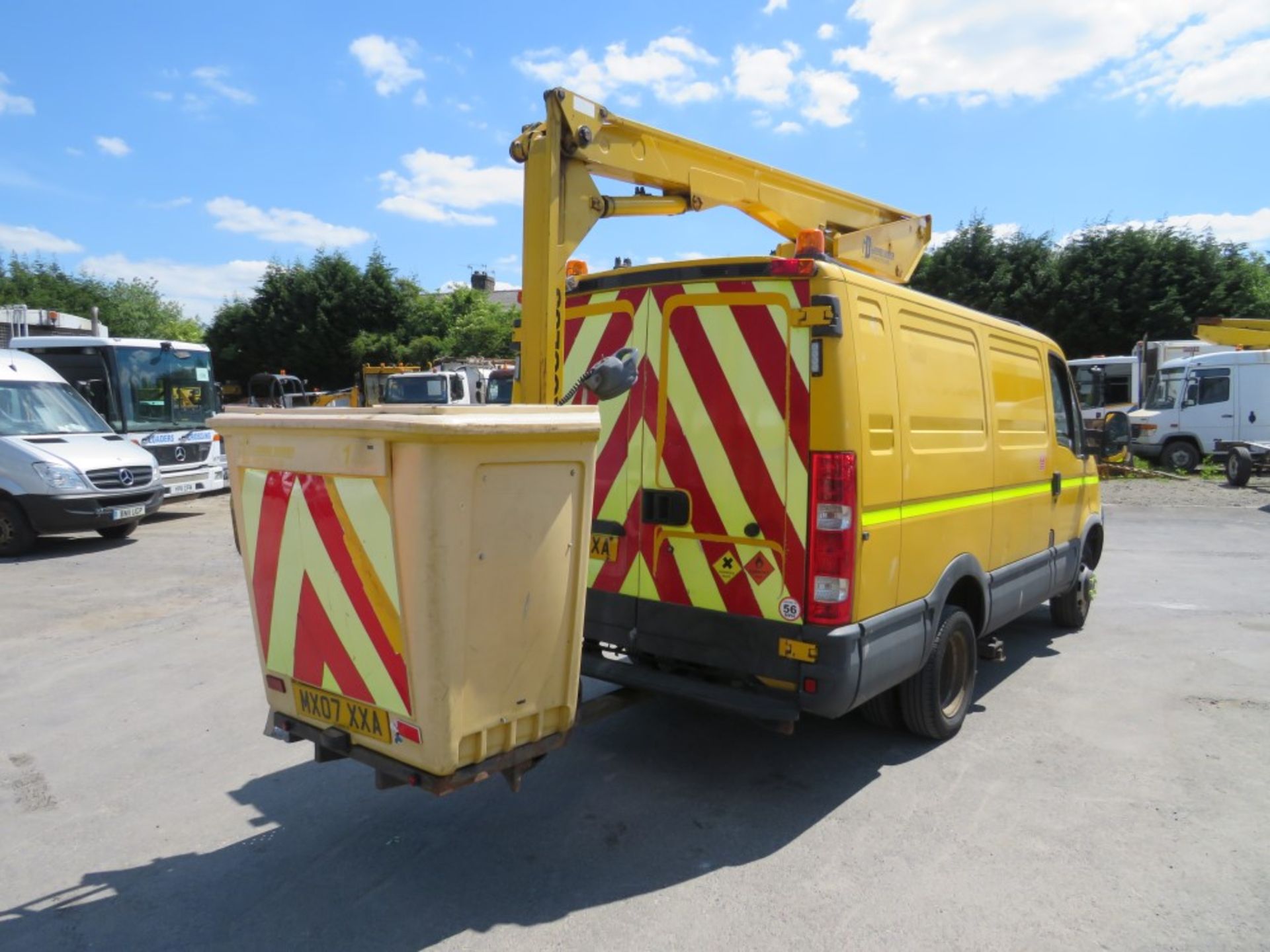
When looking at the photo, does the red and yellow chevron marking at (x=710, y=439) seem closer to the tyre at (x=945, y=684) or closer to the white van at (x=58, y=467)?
the tyre at (x=945, y=684)

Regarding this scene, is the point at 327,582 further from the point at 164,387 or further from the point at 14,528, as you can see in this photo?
the point at 164,387

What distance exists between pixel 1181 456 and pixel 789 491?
19.9 metres

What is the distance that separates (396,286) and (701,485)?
113 ft

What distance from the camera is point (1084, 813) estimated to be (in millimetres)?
3922

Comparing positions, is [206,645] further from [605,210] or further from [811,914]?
[811,914]

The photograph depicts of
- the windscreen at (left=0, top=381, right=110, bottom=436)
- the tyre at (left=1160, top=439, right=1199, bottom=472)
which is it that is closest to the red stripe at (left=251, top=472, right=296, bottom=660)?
the windscreen at (left=0, top=381, right=110, bottom=436)

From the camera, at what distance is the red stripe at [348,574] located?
9.62 ft

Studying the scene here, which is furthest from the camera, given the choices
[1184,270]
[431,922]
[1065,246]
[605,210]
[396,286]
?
[396,286]

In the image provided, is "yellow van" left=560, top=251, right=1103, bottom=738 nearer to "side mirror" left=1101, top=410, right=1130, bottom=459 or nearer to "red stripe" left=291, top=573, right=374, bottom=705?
"red stripe" left=291, top=573, right=374, bottom=705

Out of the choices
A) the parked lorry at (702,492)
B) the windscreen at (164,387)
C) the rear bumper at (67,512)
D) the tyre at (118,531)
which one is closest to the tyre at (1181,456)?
the parked lorry at (702,492)

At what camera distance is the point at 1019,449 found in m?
5.48

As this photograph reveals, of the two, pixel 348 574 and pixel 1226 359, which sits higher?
pixel 1226 359

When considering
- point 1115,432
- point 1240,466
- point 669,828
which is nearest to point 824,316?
point 669,828

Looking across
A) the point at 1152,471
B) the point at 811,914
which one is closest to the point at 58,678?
the point at 811,914
